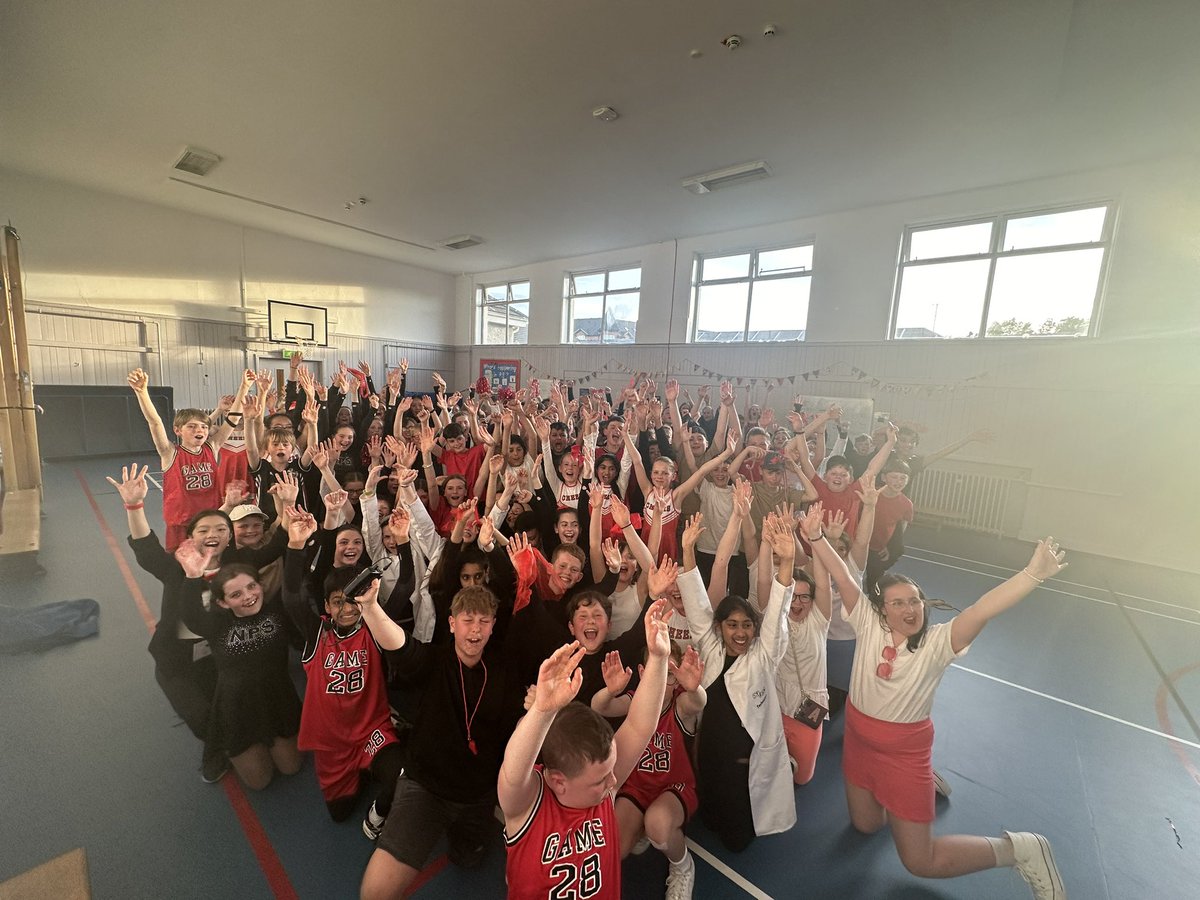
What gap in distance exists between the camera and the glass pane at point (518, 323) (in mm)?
16188

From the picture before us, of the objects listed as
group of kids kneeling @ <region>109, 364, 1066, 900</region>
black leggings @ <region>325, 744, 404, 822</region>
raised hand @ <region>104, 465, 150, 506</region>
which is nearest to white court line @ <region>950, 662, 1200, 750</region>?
group of kids kneeling @ <region>109, 364, 1066, 900</region>

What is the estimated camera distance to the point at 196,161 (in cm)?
855

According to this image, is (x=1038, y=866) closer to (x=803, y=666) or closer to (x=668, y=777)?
(x=803, y=666)

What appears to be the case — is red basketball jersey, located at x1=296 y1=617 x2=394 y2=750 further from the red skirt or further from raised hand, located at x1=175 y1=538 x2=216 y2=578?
Answer: the red skirt

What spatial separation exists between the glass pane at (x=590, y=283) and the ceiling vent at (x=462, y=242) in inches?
124

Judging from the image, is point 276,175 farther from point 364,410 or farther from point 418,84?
point 364,410

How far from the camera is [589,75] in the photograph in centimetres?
556

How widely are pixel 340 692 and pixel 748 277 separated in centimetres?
1127

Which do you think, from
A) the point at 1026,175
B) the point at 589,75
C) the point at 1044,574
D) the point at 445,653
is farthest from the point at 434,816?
the point at 1026,175

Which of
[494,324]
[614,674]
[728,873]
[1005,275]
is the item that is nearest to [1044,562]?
[614,674]

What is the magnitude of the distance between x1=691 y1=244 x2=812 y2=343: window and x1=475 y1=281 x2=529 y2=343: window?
6.63m

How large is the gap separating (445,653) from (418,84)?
6763 mm

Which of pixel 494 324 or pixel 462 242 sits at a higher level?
pixel 462 242

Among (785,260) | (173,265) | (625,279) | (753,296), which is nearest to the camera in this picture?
(785,260)
